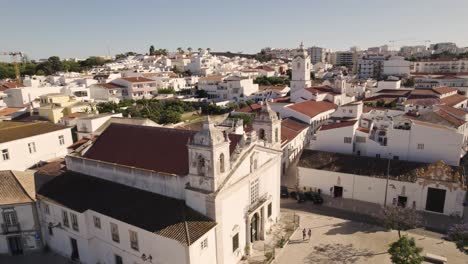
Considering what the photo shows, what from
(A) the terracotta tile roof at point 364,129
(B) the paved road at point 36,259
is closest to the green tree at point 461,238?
(A) the terracotta tile roof at point 364,129

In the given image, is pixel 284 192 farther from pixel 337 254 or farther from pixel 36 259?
pixel 36 259

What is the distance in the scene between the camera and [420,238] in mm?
29016

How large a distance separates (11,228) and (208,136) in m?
19.4

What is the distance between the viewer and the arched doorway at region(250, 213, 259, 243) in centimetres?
2778

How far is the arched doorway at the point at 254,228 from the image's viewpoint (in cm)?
2778

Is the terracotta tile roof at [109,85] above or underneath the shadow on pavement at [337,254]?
above

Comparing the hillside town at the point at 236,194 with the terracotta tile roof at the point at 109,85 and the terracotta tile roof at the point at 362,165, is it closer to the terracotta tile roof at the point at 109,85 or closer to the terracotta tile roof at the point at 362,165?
the terracotta tile roof at the point at 362,165

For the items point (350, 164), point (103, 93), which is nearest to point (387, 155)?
point (350, 164)

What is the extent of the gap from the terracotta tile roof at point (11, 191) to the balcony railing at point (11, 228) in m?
2.12

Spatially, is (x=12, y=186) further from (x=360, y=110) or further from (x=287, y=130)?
(x=360, y=110)

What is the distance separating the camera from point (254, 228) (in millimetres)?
28328

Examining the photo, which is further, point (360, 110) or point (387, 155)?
point (360, 110)

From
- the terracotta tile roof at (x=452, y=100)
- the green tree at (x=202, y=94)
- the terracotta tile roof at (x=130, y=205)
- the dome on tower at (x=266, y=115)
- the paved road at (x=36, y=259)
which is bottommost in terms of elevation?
the paved road at (x=36, y=259)

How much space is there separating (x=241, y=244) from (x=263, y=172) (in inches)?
237
